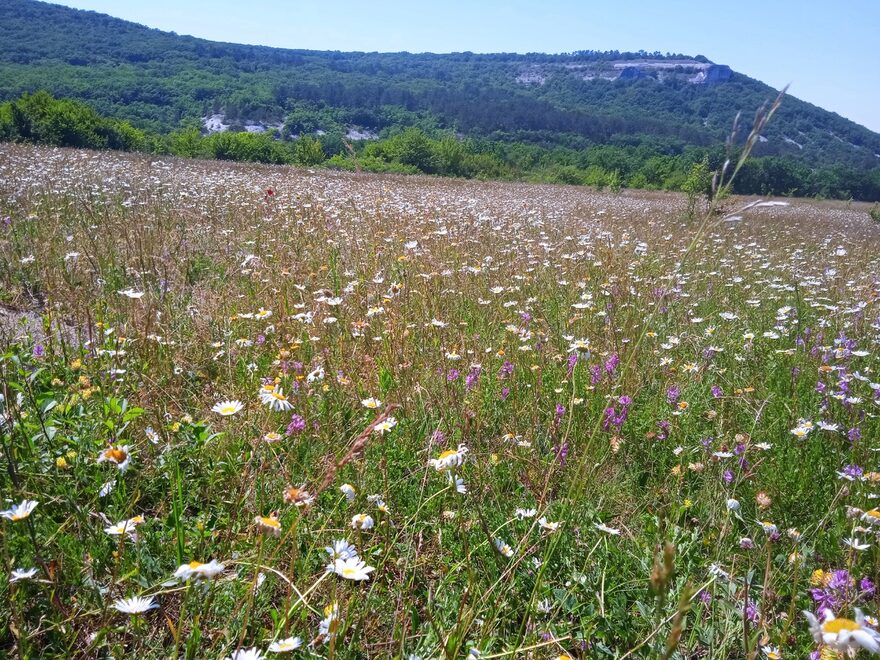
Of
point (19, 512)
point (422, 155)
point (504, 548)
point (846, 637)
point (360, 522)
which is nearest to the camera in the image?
point (846, 637)

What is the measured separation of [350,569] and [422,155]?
46.3 m

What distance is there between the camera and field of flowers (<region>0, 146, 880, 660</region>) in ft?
4.46

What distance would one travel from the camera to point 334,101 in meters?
99.0

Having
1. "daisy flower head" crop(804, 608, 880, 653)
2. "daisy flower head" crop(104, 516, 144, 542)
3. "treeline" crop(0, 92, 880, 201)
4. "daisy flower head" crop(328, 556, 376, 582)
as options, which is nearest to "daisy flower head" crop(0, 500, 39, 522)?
"daisy flower head" crop(104, 516, 144, 542)

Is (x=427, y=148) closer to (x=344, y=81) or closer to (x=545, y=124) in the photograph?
(x=545, y=124)

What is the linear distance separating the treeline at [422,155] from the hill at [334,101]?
1799 mm

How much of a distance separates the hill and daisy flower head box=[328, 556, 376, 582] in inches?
2063

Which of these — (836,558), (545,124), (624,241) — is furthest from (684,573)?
(545,124)

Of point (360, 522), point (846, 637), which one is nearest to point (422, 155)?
point (360, 522)

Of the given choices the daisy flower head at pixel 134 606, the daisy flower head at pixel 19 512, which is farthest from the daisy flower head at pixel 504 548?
the daisy flower head at pixel 19 512

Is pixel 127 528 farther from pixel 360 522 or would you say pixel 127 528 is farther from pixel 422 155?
pixel 422 155

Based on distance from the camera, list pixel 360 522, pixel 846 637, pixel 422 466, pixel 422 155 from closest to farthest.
Result: 1. pixel 846 637
2. pixel 360 522
3. pixel 422 466
4. pixel 422 155

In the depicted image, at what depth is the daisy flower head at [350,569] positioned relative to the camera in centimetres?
115

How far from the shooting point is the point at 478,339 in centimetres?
342
